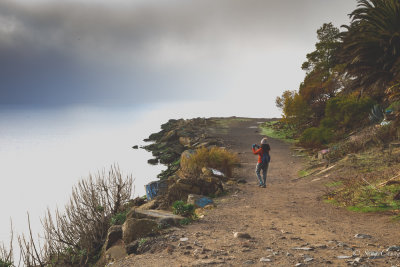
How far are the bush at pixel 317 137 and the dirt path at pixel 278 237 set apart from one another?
12.5 metres

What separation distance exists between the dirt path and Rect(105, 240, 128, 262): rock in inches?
32.8

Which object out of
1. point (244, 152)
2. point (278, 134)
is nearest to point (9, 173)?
point (244, 152)

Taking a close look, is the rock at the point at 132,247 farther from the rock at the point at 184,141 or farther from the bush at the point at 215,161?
the rock at the point at 184,141

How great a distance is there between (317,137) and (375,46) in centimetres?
809

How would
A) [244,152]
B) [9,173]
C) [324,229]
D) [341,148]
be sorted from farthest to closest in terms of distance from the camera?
[9,173], [244,152], [341,148], [324,229]

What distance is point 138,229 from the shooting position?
7.26 meters

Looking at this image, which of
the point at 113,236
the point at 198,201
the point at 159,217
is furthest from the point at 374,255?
the point at 198,201

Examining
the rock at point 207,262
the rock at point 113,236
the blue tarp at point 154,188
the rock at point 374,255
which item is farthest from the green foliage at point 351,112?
the rock at point 207,262

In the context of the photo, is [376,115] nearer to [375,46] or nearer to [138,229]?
[375,46]

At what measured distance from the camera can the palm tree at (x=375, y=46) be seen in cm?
1566

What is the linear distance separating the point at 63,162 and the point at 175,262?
35226mm

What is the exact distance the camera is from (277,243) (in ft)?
19.5

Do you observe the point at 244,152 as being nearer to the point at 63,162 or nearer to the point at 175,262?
the point at 175,262

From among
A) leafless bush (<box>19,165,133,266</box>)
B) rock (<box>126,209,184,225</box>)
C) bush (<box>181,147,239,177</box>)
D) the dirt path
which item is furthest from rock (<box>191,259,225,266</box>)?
bush (<box>181,147,239,177</box>)
